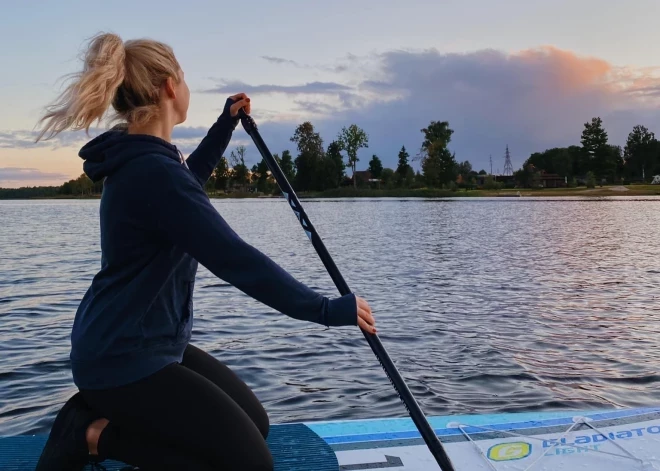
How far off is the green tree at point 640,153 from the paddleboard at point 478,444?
12222cm

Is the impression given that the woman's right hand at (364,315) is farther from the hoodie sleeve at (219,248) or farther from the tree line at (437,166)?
the tree line at (437,166)

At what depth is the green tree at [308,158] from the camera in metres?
120

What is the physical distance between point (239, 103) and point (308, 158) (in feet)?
388

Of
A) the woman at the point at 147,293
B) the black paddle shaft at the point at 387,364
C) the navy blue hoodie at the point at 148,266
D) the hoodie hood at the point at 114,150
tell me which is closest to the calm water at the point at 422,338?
the black paddle shaft at the point at 387,364

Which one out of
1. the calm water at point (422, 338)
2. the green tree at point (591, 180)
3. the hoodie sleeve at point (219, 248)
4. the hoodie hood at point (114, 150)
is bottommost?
the calm water at point (422, 338)

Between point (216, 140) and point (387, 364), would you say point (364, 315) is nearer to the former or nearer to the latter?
point (387, 364)

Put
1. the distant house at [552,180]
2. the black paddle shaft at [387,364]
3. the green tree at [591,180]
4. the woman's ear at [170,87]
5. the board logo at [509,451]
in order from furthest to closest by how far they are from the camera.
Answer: the distant house at [552,180], the green tree at [591,180], the board logo at [509,451], the black paddle shaft at [387,364], the woman's ear at [170,87]

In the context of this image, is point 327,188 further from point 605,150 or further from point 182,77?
point 182,77

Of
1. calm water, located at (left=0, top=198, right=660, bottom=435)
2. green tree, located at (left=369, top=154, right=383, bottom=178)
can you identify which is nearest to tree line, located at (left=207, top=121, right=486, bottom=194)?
green tree, located at (left=369, top=154, right=383, bottom=178)

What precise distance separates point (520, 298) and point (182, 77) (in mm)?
10785

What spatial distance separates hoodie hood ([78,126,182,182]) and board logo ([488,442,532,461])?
272 cm

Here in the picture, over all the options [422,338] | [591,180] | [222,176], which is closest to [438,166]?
[591,180]

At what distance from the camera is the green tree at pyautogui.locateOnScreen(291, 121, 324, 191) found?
120 metres

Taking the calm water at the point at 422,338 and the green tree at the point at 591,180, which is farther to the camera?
the green tree at the point at 591,180
